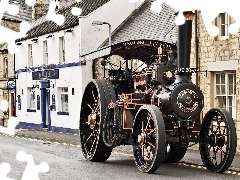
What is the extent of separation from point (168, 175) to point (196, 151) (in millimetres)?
5687

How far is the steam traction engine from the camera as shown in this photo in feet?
36.9

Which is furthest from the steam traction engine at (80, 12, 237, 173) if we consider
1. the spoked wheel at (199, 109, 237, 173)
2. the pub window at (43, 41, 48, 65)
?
the pub window at (43, 41, 48, 65)

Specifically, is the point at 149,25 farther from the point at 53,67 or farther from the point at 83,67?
the point at 53,67

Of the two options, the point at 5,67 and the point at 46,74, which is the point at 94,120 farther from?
the point at 5,67

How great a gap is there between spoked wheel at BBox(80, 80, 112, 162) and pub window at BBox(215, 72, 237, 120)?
4127 mm

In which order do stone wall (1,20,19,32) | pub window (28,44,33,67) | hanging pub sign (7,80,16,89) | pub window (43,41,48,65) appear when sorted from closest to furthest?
1. pub window (43,41,48,65)
2. pub window (28,44,33,67)
3. hanging pub sign (7,80,16,89)
4. stone wall (1,20,19,32)

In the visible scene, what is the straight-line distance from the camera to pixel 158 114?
1105 cm

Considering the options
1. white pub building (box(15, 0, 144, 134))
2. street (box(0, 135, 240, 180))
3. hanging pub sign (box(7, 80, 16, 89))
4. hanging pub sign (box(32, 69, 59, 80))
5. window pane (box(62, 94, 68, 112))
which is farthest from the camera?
hanging pub sign (box(7, 80, 16, 89))

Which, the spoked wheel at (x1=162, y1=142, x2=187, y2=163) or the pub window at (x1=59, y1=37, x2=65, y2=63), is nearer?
the spoked wheel at (x1=162, y1=142, x2=187, y2=163)

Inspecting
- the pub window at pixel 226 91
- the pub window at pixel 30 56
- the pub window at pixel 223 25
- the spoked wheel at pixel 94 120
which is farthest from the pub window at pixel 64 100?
the spoked wheel at pixel 94 120

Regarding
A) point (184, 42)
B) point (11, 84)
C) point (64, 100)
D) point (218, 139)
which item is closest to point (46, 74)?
point (64, 100)

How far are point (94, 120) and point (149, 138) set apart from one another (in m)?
2.66

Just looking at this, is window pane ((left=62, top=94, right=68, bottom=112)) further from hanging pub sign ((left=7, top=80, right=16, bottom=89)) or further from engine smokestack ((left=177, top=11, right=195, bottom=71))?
engine smokestack ((left=177, top=11, right=195, bottom=71))

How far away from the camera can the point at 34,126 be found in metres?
32.4
